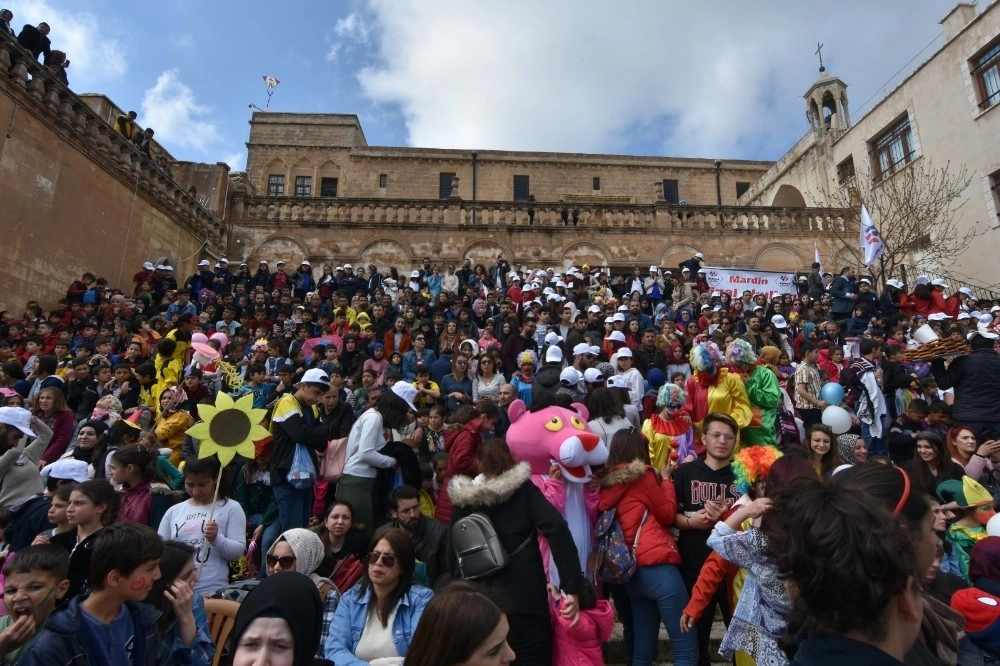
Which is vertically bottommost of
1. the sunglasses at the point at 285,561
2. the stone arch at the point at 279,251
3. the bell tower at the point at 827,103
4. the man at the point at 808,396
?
the sunglasses at the point at 285,561

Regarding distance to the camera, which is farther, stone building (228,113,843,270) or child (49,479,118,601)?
stone building (228,113,843,270)

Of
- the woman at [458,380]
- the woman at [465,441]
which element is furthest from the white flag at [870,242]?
the woman at [465,441]

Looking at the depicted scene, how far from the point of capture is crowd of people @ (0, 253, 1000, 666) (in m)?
1.94

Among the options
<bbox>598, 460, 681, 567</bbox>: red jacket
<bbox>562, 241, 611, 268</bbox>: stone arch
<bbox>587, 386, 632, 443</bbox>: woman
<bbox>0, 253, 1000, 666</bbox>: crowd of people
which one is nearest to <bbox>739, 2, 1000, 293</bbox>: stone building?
<bbox>562, 241, 611, 268</bbox>: stone arch

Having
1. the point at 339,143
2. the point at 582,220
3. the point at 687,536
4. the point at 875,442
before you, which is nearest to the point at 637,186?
the point at 582,220

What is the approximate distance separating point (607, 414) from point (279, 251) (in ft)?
57.3

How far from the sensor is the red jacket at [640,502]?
369 centimetres

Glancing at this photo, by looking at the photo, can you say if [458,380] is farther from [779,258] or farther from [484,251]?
[779,258]

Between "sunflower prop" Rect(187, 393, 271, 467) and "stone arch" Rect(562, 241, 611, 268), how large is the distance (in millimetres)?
17023

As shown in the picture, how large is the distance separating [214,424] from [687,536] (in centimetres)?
360

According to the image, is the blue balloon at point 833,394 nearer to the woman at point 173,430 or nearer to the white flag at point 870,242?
the woman at point 173,430

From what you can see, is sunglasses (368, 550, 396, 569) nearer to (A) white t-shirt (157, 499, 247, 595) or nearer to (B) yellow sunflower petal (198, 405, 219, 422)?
(A) white t-shirt (157, 499, 247, 595)

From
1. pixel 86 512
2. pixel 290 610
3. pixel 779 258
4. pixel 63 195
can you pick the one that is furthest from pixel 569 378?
pixel 779 258

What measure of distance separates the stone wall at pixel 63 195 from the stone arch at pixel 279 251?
3.13 m
